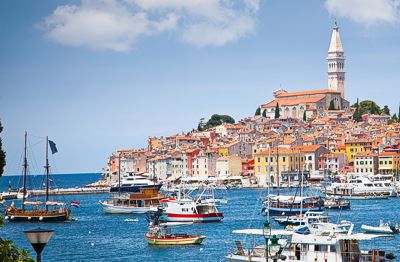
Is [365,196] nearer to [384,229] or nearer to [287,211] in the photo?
[287,211]

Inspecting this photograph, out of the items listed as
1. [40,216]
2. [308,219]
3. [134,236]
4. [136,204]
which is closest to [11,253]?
[308,219]

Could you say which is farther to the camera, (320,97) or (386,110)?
(320,97)

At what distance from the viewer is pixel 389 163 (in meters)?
95.8

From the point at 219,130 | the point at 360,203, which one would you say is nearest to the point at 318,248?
the point at 360,203

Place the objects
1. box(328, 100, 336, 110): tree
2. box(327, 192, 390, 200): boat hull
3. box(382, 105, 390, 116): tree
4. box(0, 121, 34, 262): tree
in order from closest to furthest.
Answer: box(0, 121, 34, 262): tree → box(327, 192, 390, 200): boat hull → box(382, 105, 390, 116): tree → box(328, 100, 336, 110): tree

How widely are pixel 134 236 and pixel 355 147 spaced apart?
2638 inches

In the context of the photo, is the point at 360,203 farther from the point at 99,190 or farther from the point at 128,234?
the point at 99,190

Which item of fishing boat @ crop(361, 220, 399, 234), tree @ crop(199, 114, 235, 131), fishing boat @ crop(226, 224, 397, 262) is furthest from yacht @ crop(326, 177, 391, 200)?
tree @ crop(199, 114, 235, 131)

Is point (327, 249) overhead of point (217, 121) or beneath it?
beneath

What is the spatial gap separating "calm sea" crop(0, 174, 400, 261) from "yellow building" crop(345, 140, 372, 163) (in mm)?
40425

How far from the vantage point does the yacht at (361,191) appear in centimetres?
6925

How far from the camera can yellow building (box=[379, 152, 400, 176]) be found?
95.1 metres

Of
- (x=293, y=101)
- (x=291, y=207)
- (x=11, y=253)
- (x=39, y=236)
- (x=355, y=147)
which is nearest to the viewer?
(x=39, y=236)

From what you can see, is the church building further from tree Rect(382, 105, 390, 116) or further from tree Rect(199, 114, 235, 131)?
tree Rect(199, 114, 235, 131)
